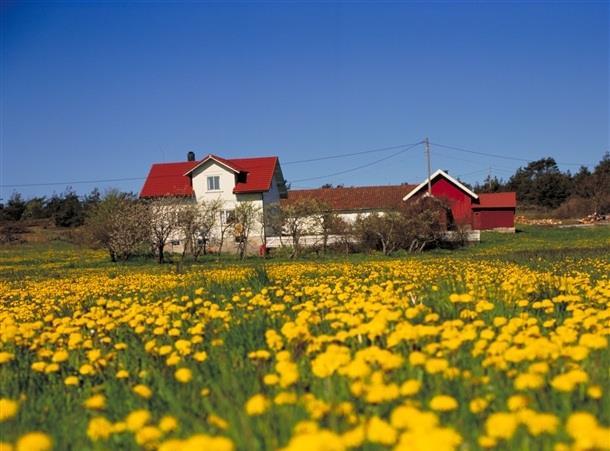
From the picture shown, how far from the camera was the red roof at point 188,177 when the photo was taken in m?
41.9

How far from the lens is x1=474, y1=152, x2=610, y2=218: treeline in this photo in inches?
2474

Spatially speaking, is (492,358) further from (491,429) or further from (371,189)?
(371,189)

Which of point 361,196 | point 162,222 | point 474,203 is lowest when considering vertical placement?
point 162,222

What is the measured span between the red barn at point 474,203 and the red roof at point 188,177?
1039cm

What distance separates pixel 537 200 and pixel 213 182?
5049cm

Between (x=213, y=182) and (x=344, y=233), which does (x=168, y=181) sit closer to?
(x=213, y=182)

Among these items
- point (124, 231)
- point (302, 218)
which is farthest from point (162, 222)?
point (302, 218)

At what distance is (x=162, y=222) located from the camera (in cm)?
2989

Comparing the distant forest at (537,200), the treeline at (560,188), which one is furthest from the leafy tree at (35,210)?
the treeline at (560,188)

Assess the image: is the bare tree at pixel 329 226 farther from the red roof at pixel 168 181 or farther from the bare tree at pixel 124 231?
the red roof at pixel 168 181

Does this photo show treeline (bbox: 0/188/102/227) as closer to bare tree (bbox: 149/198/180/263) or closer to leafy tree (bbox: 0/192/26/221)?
leafy tree (bbox: 0/192/26/221)

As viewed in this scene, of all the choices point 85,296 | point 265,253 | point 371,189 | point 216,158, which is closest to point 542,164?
point 371,189

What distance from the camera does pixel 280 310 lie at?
623cm

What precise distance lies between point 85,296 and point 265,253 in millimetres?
22726
